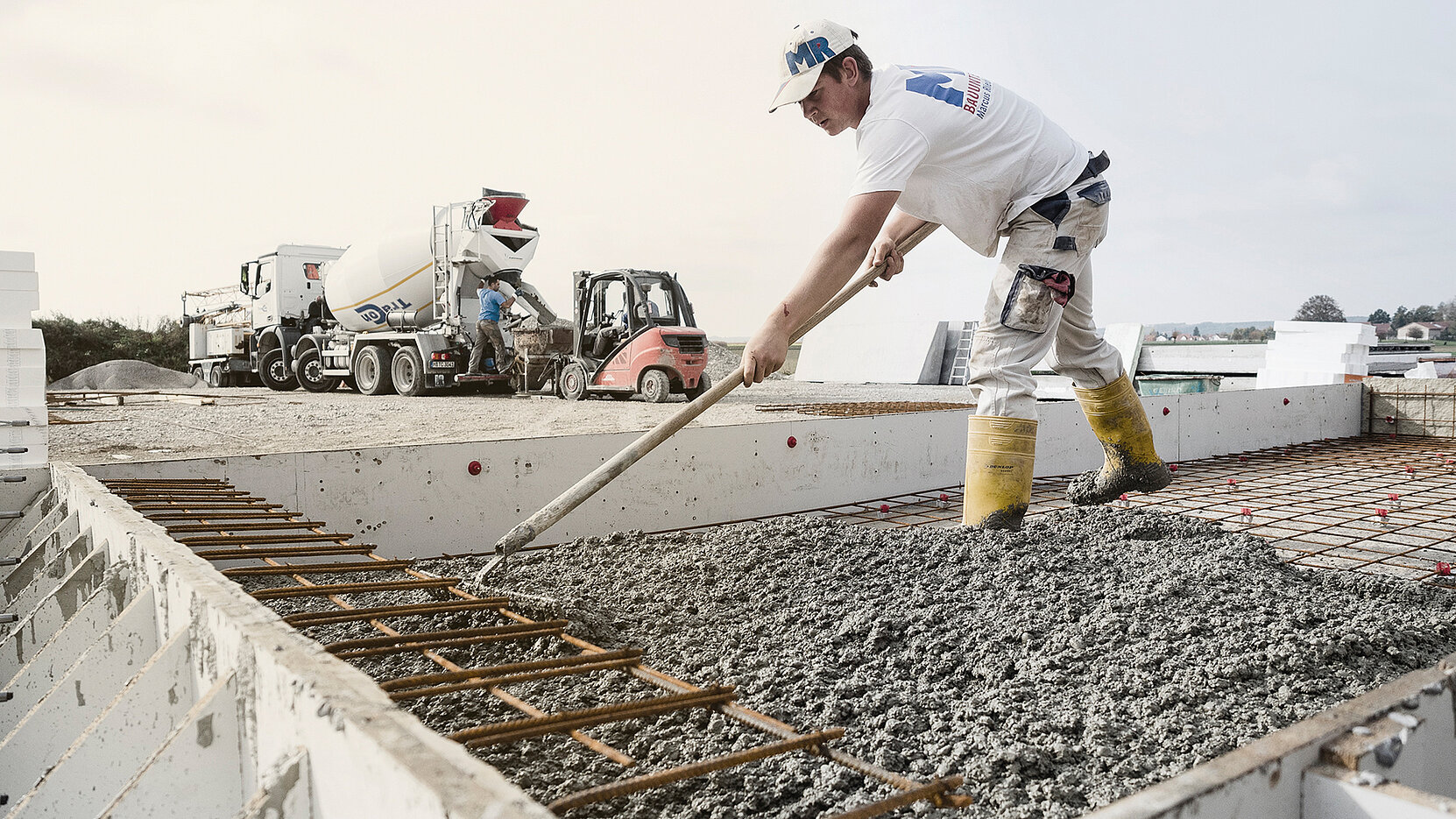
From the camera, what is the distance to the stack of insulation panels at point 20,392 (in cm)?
278

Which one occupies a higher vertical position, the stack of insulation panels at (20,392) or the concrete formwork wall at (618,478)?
the stack of insulation panels at (20,392)

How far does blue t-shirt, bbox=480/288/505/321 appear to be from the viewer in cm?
1127

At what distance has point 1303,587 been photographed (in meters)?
2.15

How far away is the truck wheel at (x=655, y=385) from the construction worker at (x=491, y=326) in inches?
95.5

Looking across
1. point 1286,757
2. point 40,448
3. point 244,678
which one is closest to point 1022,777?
point 1286,757

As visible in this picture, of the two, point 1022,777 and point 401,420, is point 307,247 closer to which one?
point 401,420

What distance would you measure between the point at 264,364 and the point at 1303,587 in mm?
15724

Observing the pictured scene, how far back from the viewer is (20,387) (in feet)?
9.18

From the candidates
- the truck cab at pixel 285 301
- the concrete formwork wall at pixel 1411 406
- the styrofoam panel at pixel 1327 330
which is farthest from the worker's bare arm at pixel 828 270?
the truck cab at pixel 285 301

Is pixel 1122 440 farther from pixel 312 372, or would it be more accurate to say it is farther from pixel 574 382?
pixel 312 372

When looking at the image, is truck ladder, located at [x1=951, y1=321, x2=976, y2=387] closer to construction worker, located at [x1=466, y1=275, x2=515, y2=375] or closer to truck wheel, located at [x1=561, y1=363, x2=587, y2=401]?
truck wheel, located at [x1=561, y1=363, x2=587, y2=401]

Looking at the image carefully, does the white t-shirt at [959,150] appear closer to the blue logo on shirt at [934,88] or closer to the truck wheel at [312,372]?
the blue logo on shirt at [934,88]

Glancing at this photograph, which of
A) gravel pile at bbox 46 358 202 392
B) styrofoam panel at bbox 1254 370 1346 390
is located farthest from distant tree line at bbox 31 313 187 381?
styrofoam panel at bbox 1254 370 1346 390

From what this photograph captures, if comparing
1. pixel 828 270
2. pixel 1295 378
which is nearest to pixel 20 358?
pixel 828 270
